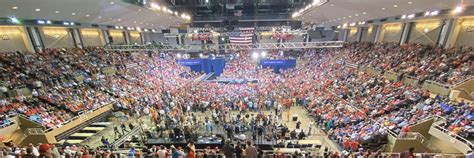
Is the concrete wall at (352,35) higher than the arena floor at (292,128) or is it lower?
higher

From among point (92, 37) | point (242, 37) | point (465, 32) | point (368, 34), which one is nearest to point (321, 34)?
point (368, 34)

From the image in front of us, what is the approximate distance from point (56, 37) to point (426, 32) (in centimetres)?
3657

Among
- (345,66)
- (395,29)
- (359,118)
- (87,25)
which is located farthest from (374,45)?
(87,25)

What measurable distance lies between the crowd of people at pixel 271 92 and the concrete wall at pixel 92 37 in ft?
5.82

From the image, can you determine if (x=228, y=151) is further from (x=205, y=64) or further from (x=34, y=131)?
(x=205, y=64)

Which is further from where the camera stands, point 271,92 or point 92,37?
point 92,37

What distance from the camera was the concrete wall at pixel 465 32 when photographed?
55.8 feet

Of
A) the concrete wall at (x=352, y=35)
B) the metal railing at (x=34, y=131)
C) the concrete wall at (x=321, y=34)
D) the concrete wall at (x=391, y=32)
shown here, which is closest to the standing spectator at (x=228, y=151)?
the metal railing at (x=34, y=131)

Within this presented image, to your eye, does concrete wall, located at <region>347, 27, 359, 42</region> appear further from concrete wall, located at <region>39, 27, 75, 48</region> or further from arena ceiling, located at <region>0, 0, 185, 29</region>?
concrete wall, located at <region>39, 27, 75, 48</region>

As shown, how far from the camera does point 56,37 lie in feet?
81.8

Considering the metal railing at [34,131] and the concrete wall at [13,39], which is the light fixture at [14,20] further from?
the metal railing at [34,131]

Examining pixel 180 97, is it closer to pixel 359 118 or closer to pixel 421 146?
pixel 359 118

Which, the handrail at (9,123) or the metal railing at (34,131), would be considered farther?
the metal railing at (34,131)

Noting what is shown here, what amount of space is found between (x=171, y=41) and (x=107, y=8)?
26711mm
